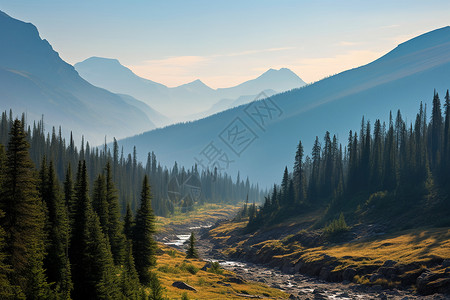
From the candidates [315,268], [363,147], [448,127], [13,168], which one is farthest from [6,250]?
[363,147]

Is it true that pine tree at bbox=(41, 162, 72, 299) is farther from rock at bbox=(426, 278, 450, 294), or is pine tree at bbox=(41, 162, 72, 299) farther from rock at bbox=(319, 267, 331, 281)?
rock at bbox=(319, 267, 331, 281)

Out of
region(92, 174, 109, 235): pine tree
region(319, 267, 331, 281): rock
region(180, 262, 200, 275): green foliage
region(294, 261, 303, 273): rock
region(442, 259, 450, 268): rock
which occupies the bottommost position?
region(294, 261, 303, 273): rock

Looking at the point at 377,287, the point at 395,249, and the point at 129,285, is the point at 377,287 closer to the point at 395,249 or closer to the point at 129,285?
the point at 395,249

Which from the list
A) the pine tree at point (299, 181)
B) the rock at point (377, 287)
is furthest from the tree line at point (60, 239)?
the pine tree at point (299, 181)

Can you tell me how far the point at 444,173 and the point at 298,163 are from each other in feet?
162

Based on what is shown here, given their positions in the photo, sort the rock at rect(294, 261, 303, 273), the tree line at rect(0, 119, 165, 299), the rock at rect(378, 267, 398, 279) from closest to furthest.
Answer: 1. the tree line at rect(0, 119, 165, 299)
2. the rock at rect(378, 267, 398, 279)
3. the rock at rect(294, 261, 303, 273)

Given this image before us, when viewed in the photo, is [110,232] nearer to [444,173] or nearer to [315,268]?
[315,268]

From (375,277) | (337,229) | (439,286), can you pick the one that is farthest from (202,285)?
(337,229)

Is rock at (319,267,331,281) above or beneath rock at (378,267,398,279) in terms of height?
beneath

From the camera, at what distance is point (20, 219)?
37562 mm

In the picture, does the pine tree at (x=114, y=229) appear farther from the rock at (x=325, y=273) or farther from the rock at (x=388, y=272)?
the rock at (x=388, y=272)

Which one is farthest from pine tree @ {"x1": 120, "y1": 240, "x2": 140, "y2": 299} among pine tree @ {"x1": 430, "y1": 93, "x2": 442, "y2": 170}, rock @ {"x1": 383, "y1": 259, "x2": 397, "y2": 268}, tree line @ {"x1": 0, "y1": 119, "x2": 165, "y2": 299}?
pine tree @ {"x1": 430, "y1": 93, "x2": 442, "y2": 170}

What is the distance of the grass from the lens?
60844mm

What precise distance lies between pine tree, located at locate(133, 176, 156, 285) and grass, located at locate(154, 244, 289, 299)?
3.36m
